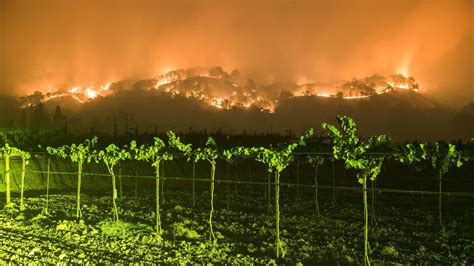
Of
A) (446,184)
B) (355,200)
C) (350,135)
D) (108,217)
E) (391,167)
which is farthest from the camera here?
(391,167)

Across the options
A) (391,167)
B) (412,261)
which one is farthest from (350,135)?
(391,167)

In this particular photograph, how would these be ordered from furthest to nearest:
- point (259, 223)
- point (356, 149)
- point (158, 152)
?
1. point (259, 223)
2. point (158, 152)
3. point (356, 149)

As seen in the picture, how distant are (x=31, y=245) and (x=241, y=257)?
5313 millimetres

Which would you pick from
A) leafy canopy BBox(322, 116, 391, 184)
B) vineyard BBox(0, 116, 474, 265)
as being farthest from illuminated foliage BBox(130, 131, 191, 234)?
leafy canopy BBox(322, 116, 391, 184)

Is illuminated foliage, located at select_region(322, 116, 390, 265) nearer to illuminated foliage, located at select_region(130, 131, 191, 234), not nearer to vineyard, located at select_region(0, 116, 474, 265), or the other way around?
vineyard, located at select_region(0, 116, 474, 265)

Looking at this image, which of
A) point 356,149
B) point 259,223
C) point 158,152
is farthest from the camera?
point 259,223

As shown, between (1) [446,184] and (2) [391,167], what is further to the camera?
(2) [391,167]

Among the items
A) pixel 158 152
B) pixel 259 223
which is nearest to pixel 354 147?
pixel 158 152

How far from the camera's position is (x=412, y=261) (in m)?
9.79

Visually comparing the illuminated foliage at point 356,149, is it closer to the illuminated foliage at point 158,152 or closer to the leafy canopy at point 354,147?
the leafy canopy at point 354,147

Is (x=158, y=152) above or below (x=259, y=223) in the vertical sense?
above

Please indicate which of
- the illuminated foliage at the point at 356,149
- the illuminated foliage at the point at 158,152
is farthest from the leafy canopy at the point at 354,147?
the illuminated foliage at the point at 158,152

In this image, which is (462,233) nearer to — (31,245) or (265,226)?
(265,226)

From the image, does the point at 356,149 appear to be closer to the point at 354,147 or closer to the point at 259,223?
the point at 354,147
